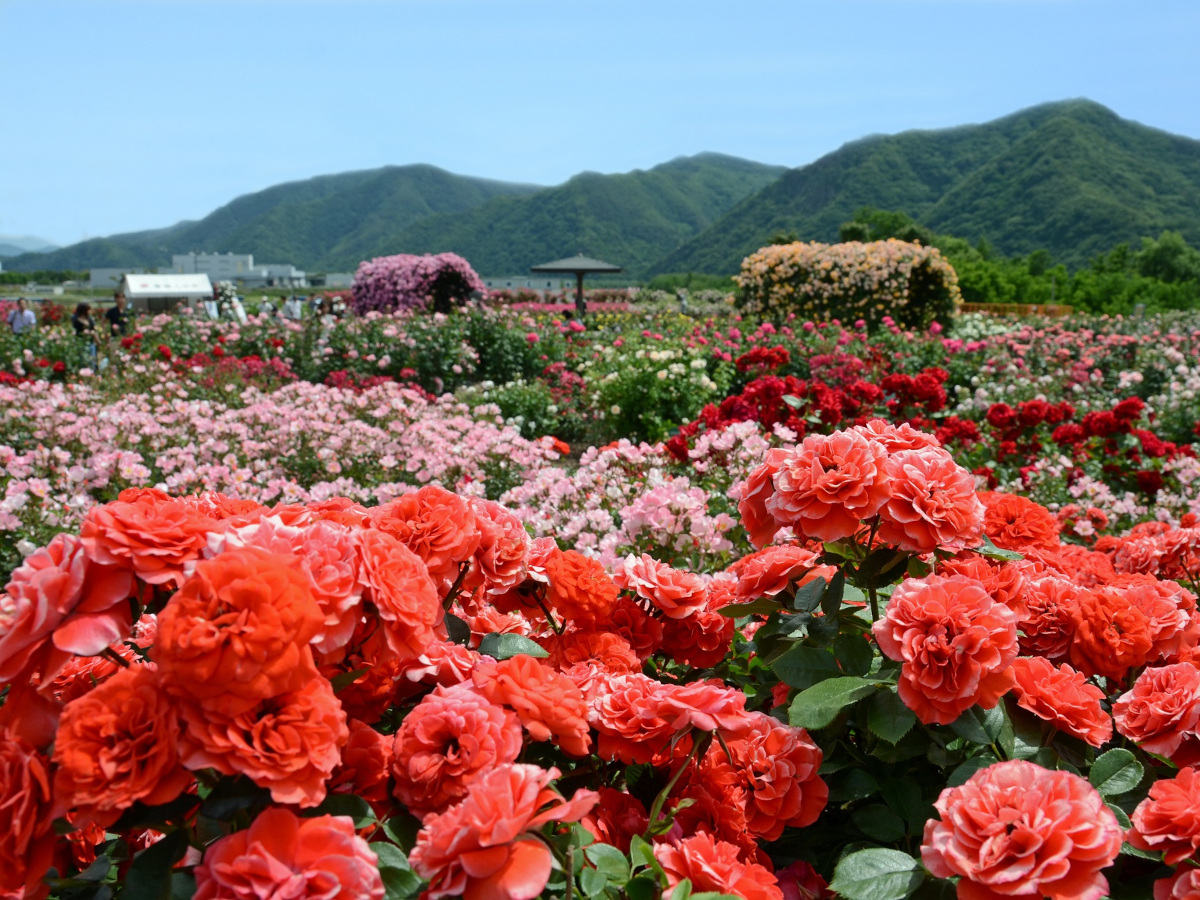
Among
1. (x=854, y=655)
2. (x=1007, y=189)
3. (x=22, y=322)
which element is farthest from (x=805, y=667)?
(x=1007, y=189)

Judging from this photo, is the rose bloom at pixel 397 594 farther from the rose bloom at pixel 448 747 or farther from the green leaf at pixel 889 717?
the green leaf at pixel 889 717

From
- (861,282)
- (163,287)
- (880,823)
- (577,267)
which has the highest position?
(577,267)

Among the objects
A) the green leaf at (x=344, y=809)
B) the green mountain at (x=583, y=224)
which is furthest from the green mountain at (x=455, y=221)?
the green leaf at (x=344, y=809)

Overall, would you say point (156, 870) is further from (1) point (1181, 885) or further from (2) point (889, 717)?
(1) point (1181, 885)

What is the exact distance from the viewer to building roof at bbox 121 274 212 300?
2611 centimetres

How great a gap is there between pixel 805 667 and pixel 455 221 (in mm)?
116732

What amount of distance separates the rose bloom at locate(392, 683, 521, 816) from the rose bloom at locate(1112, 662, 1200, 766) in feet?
2.72

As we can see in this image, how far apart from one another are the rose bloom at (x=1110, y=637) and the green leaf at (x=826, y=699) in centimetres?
43

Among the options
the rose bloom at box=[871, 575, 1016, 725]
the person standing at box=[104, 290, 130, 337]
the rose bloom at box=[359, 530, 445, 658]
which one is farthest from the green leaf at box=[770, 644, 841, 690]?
the person standing at box=[104, 290, 130, 337]

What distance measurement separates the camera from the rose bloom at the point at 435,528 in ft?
3.59

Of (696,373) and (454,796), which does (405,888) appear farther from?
(696,373)

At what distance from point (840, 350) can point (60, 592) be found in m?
7.92

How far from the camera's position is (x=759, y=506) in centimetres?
129

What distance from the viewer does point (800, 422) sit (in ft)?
11.5
